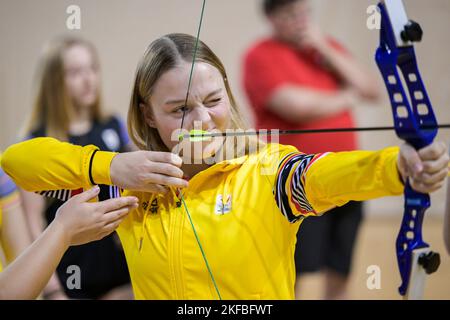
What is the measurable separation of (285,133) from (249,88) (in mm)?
124

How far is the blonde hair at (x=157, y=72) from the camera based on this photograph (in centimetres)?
84

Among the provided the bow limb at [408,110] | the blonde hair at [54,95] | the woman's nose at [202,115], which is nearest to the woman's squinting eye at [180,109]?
the woman's nose at [202,115]

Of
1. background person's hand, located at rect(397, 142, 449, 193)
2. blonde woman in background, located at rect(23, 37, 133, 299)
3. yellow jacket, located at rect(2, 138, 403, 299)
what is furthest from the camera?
blonde woman in background, located at rect(23, 37, 133, 299)

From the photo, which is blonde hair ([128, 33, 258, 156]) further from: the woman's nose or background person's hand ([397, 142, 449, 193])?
background person's hand ([397, 142, 449, 193])

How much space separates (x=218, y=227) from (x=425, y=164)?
0.95ft

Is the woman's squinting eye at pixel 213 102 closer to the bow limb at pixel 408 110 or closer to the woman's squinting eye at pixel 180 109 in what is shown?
the woman's squinting eye at pixel 180 109

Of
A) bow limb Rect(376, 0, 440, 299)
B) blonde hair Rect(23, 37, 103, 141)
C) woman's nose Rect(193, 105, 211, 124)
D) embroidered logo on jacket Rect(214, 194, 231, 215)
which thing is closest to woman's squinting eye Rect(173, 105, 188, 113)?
woman's nose Rect(193, 105, 211, 124)

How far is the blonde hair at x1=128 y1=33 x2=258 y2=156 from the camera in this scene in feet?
2.77

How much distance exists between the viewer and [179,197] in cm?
86

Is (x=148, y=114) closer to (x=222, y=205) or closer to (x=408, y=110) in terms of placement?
(x=222, y=205)

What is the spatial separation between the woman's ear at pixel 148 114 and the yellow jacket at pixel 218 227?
70 mm

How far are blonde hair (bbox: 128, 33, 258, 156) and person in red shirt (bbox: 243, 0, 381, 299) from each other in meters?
0.06

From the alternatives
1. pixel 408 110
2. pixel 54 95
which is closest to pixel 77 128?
pixel 54 95
